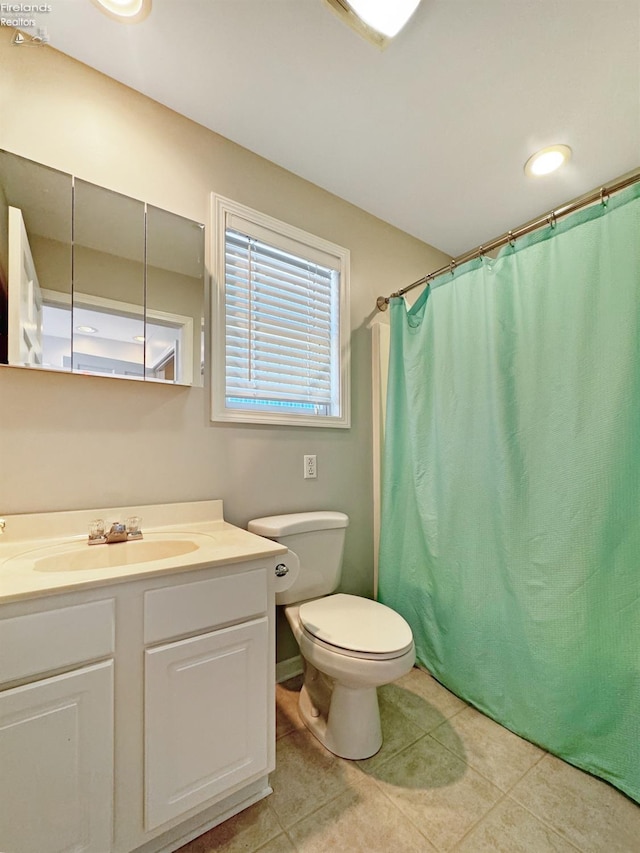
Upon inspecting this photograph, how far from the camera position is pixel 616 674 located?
1152 millimetres

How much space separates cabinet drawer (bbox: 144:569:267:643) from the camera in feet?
2.93

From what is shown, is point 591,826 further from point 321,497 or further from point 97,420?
point 97,420

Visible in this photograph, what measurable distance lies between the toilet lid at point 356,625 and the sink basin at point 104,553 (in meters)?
0.52

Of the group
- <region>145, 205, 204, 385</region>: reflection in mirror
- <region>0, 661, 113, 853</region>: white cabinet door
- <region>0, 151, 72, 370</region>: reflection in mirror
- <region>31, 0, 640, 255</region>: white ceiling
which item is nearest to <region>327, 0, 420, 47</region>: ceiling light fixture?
<region>31, 0, 640, 255</region>: white ceiling

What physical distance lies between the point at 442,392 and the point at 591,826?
150 centimetres

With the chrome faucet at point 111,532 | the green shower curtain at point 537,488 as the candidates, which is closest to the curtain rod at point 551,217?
the green shower curtain at point 537,488

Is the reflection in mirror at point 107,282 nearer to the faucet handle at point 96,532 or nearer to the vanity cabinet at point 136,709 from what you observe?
the faucet handle at point 96,532

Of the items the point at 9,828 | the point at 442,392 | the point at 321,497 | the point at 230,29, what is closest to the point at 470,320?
the point at 442,392

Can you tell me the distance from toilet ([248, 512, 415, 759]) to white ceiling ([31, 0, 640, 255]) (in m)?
1.67

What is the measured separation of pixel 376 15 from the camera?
3.52ft

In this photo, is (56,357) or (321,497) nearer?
(56,357)

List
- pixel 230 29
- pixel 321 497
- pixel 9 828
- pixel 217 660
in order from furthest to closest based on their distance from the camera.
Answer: pixel 321 497 → pixel 230 29 → pixel 217 660 → pixel 9 828

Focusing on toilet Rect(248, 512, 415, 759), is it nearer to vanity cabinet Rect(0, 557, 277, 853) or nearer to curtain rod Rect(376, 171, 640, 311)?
vanity cabinet Rect(0, 557, 277, 853)

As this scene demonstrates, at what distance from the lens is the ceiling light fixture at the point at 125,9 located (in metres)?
1.05
